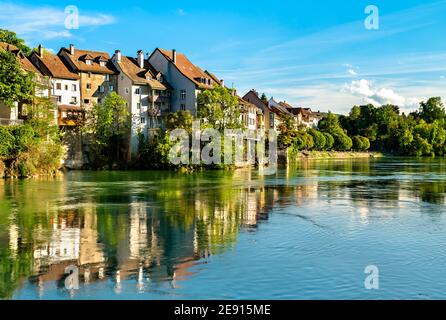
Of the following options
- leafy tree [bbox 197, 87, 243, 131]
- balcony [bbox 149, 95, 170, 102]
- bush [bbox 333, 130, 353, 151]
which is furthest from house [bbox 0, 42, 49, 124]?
bush [bbox 333, 130, 353, 151]

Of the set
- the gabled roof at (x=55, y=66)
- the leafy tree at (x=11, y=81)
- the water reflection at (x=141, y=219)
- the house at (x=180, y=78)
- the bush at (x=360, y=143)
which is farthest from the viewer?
the bush at (x=360, y=143)

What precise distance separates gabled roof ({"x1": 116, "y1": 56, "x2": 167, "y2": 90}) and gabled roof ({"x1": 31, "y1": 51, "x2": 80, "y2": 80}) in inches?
297

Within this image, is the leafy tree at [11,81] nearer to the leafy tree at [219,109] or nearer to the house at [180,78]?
the leafy tree at [219,109]

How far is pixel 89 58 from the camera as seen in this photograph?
8375 cm

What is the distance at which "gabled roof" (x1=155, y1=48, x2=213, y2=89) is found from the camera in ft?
287

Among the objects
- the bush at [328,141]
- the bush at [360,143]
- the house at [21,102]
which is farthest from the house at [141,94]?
the bush at [360,143]

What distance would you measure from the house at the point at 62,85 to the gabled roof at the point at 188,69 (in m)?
15.7

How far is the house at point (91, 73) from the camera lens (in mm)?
82062

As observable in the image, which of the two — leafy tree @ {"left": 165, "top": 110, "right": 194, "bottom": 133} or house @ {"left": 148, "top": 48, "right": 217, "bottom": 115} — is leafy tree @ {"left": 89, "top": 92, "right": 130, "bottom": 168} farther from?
house @ {"left": 148, "top": 48, "right": 217, "bottom": 115}

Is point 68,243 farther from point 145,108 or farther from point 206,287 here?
point 145,108

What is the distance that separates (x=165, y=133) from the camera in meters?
78.2
